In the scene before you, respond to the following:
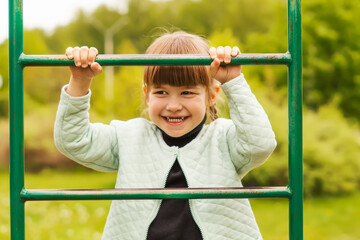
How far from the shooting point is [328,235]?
16.5 ft

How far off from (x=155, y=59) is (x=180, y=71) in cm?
33

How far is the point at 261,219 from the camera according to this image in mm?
5699

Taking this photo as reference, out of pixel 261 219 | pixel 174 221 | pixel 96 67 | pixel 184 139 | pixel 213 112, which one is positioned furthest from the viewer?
pixel 261 219

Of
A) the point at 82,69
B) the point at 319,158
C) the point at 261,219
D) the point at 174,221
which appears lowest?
the point at 174,221

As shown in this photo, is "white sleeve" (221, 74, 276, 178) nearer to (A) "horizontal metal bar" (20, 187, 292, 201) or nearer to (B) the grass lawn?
(A) "horizontal metal bar" (20, 187, 292, 201)

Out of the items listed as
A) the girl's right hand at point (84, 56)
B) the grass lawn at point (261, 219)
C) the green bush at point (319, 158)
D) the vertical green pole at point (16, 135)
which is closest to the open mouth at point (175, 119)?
the girl's right hand at point (84, 56)

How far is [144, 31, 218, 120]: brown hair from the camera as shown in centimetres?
171

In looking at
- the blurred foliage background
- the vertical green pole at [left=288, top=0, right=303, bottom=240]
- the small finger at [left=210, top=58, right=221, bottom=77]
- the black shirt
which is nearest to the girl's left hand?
the small finger at [left=210, top=58, right=221, bottom=77]

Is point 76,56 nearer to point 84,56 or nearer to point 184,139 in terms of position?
point 84,56

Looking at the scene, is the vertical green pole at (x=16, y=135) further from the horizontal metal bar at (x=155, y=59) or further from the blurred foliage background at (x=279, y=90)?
the blurred foliage background at (x=279, y=90)

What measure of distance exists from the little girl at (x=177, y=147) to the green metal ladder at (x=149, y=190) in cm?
16

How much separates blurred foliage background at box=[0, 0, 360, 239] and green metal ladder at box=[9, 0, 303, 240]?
78 cm

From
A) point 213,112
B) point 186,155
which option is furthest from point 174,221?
point 213,112

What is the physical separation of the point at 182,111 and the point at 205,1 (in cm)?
2795
